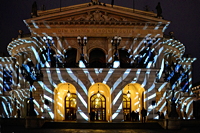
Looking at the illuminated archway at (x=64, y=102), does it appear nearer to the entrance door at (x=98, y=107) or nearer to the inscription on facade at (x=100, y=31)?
the entrance door at (x=98, y=107)

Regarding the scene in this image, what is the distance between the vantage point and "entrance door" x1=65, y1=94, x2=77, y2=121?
4591cm

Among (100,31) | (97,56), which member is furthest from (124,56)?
(100,31)

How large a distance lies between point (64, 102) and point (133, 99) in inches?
396

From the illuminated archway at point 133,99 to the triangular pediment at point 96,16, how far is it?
9.90 metres

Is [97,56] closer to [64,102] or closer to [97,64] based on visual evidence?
[97,64]

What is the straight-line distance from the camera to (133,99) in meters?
47.3

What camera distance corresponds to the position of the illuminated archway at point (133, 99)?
45.1 m

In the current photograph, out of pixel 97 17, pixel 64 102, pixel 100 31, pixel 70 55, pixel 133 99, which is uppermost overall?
pixel 97 17

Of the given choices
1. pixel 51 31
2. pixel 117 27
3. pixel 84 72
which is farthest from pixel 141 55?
pixel 51 31

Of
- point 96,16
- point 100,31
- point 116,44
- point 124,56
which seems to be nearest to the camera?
point 116,44

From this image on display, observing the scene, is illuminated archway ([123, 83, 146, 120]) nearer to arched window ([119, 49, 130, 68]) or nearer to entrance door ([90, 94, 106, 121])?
→ entrance door ([90, 94, 106, 121])

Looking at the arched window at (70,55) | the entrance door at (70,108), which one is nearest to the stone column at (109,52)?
the arched window at (70,55)

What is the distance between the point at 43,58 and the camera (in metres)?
47.9

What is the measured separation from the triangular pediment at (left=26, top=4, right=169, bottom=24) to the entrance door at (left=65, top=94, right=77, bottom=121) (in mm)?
11394
